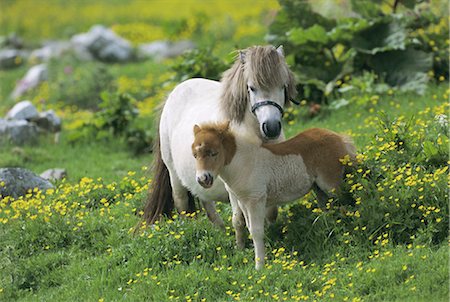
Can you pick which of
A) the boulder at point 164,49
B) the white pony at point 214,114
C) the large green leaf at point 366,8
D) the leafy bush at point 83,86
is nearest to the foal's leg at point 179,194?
the white pony at point 214,114

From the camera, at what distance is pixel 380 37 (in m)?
12.8

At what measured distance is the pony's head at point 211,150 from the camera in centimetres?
731

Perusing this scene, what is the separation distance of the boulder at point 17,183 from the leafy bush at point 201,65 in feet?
11.0

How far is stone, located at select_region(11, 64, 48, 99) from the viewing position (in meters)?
20.0

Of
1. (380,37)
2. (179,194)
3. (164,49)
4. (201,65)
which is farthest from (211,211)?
(164,49)

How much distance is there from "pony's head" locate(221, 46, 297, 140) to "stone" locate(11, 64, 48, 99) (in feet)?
41.0

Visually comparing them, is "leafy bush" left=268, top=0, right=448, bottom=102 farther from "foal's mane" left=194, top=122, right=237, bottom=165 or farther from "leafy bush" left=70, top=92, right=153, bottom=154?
"foal's mane" left=194, top=122, right=237, bottom=165

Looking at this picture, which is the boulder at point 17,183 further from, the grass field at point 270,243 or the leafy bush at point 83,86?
the leafy bush at point 83,86

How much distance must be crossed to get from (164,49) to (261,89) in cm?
1542

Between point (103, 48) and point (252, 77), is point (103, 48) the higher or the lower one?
the lower one

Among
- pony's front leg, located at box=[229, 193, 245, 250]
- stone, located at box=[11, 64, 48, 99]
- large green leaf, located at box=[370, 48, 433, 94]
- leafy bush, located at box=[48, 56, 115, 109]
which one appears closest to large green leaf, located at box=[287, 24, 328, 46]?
large green leaf, located at box=[370, 48, 433, 94]

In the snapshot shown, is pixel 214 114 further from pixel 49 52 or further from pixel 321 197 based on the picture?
pixel 49 52

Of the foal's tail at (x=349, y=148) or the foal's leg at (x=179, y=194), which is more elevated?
the foal's tail at (x=349, y=148)

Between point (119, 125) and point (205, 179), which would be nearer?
point (205, 179)
